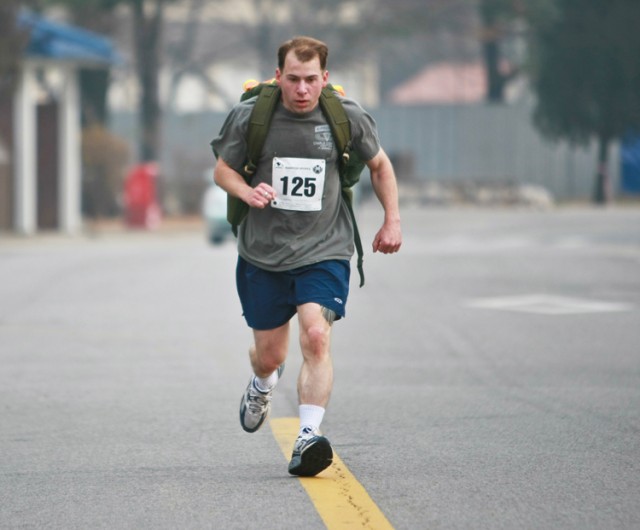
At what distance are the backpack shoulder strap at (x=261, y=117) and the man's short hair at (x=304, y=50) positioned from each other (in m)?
0.13

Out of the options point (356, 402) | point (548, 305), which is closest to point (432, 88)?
point (548, 305)

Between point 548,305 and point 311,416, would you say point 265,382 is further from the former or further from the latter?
point 548,305

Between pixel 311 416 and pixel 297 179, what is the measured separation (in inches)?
38.1

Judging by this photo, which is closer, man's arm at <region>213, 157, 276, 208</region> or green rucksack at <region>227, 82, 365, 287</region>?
man's arm at <region>213, 157, 276, 208</region>

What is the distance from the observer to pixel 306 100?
23.4ft

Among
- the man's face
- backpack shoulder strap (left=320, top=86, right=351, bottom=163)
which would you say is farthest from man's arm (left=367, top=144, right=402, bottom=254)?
the man's face

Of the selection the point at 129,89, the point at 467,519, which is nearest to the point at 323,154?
the point at 467,519

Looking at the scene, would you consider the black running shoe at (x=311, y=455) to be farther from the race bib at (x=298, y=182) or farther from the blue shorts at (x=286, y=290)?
the race bib at (x=298, y=182)

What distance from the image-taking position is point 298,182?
23.8ft

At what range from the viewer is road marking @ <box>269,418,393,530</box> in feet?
20.1

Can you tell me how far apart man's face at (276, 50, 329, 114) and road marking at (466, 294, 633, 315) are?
28.6ft

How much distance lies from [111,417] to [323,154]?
2364mm

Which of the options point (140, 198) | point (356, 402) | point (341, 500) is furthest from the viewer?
point (140, 198)

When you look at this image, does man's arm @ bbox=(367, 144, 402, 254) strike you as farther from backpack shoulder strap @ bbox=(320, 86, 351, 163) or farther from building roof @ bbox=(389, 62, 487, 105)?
building roof @ bbox=(389, 62, 487, 105)
